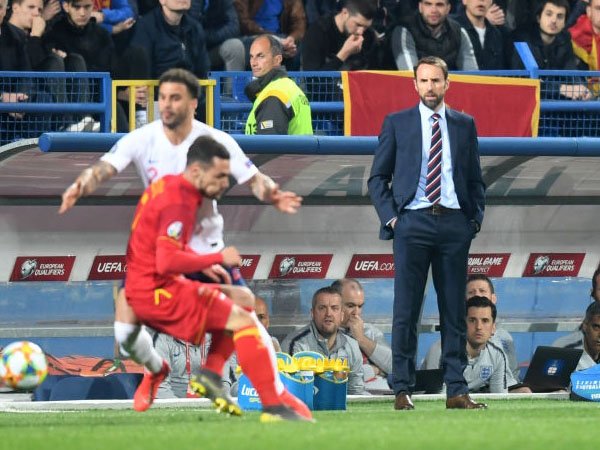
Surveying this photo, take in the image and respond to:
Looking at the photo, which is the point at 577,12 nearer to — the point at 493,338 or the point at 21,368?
the point at 493,338

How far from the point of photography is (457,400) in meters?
10.0

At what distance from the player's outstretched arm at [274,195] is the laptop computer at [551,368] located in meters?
4.35

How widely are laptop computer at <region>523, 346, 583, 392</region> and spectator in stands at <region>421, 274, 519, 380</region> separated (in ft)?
1.34

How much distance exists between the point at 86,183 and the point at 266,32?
745 cm

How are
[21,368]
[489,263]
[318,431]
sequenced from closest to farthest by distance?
[318,431], [21,368], [489,263]

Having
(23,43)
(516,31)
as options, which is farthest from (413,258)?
(516,31)

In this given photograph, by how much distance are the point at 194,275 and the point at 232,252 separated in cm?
84

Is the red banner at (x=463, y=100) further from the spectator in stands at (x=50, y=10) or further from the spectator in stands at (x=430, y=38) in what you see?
the spectator in stands at (x=50, y=10)

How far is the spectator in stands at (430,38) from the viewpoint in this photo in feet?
48.1

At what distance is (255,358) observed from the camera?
8.02m

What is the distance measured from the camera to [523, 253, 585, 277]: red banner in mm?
13695

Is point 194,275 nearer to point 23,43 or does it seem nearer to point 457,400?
point 457,400

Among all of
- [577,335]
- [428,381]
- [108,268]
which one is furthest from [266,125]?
[577,335]

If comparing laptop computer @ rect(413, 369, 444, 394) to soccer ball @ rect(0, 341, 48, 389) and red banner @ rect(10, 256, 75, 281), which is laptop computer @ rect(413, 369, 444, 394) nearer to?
red banner @ rect(10, 256, 75, 281)
